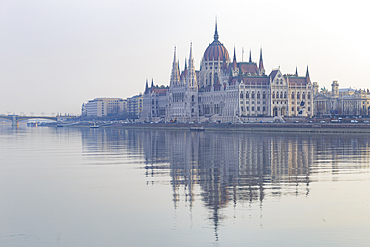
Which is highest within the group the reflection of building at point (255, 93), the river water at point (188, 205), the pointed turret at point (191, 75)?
the pointed turret at point (191, 75)

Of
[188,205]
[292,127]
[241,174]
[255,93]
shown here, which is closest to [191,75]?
[255,93]

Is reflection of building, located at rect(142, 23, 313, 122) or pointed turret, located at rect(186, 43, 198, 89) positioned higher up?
pointed turret, located at rect(186, 43, 198, 89)

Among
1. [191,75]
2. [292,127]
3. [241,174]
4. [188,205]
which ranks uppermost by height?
[191,75]

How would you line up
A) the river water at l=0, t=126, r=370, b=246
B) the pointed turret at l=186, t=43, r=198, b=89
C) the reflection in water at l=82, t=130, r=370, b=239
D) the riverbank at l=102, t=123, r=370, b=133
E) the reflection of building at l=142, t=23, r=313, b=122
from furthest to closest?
the pointed turret at l=186, t=43, r=198, b=89, the reflection of building at l=142, t=23, r=313, b=122, the riverbank at l=102, t=123, r=370, b=133, the reflection in water at l=82, t=130, r=370, b=239, the river water at l=0, t=126, r=370, b=246

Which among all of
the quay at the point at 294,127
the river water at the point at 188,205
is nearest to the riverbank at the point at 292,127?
the quay at the point at 294,127

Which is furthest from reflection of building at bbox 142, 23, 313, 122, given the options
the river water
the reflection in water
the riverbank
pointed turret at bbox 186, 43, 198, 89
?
the river water

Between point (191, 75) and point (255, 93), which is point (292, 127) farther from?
point (191, 75)

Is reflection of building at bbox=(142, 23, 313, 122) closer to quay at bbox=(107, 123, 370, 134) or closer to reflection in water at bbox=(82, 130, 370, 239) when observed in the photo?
quay at bbox=(107, 123, 370, 134)

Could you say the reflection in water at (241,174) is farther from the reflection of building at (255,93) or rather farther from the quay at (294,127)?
the reflection of building at (255,93)

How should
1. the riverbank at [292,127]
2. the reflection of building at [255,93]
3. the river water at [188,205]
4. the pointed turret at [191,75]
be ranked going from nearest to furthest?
the river water at [188,205] < the riverbank at [292,127] < the reflection of building at [255,93] < the pointed turret at [191,75]

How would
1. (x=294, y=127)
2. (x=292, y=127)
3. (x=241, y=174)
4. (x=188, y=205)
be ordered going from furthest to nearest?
(x=292, y=127), (x=294, y=127), (x=241, y=174), (x=188, y=205)

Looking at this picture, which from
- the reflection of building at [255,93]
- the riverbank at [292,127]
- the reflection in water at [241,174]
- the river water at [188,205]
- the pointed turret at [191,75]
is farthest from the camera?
the pointed turret at [191,75]

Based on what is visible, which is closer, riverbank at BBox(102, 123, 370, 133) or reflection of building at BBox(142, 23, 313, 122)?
riverbank at BBox(102, 123, 370, 133)

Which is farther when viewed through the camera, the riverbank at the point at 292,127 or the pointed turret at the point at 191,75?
the pointed turret at the point at 191,75
